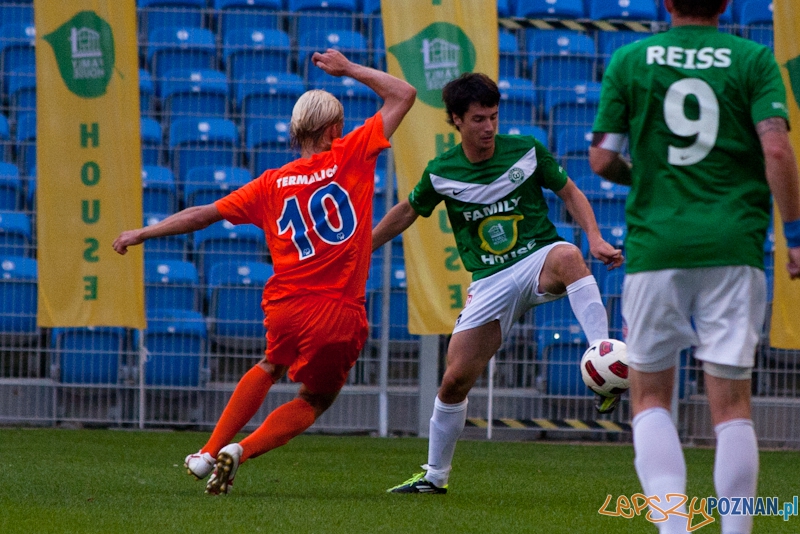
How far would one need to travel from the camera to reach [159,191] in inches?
352

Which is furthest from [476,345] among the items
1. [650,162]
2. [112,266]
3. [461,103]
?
[112,266]

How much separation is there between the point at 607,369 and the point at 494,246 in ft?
2.92

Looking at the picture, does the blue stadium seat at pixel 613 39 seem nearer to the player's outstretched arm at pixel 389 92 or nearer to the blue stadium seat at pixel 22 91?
the blue stadium seat at pixel 22 91

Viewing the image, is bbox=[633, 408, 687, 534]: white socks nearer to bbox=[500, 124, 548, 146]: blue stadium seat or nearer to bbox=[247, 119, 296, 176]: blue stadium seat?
bbox=[500, 124, 548, 146]: blue stadium seat

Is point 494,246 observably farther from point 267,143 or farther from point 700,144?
point 267,143

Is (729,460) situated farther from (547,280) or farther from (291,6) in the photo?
(291,6)

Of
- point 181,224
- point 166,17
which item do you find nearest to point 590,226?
point 181,224

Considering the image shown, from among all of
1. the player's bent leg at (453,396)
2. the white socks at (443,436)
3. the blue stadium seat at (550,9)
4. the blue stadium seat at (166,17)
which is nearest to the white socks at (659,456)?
the player's bent leg at (453,396)

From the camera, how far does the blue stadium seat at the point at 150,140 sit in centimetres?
944

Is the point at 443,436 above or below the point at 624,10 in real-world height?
below

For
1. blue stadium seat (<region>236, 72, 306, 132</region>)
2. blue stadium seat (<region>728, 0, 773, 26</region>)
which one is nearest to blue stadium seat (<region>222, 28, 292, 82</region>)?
blue stadium seat (<region>236, 72, 306, 132</region>)

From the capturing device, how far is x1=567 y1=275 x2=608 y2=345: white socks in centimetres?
489

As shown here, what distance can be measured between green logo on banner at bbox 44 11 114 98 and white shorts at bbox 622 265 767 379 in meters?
5.87

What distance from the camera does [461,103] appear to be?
4871 mm
